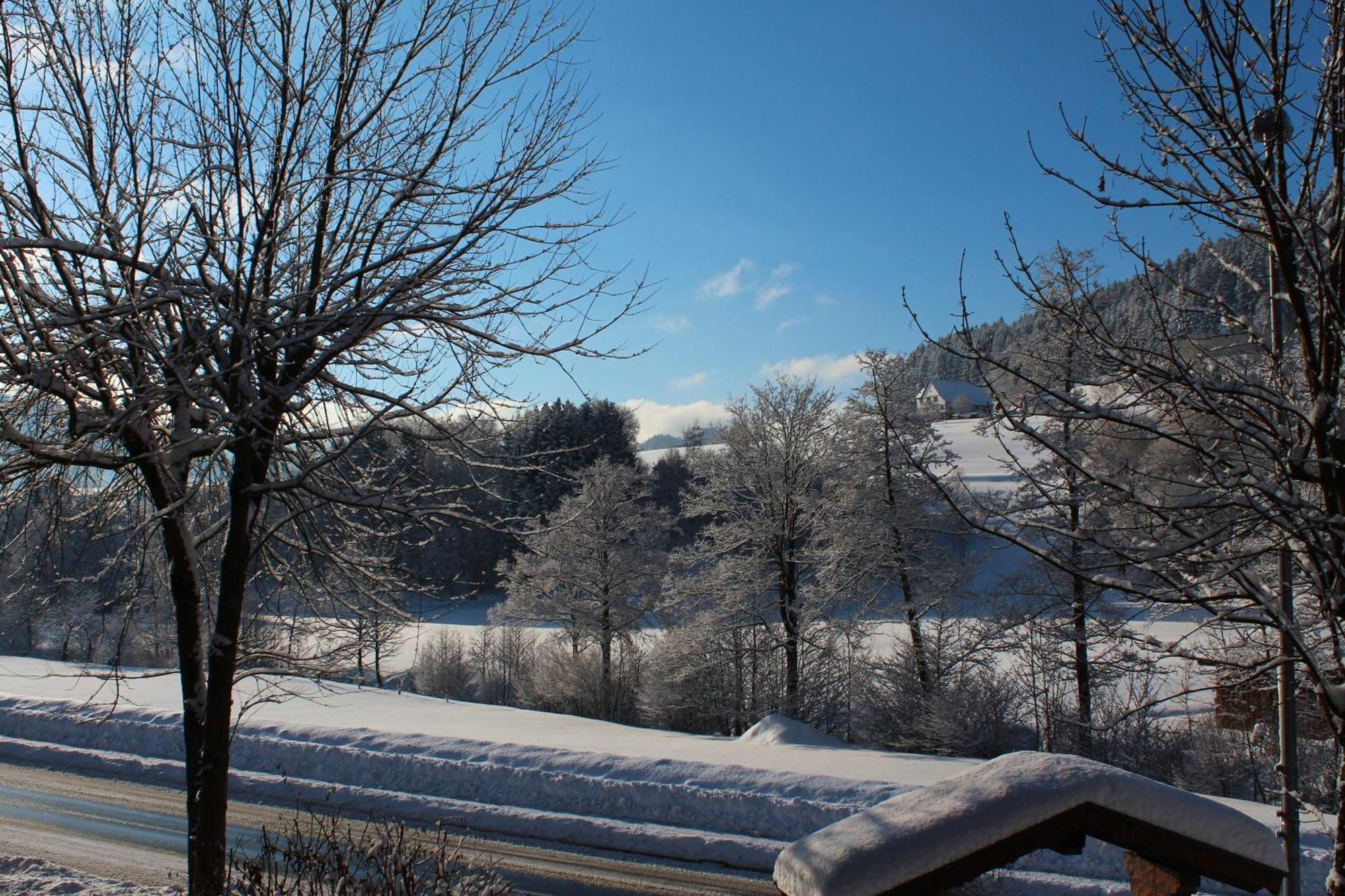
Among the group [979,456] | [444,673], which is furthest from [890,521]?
[979,456]

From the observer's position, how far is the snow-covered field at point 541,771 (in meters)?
8.38

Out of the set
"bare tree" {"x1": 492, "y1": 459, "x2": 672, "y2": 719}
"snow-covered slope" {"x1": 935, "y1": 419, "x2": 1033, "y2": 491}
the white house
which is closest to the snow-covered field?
the white house

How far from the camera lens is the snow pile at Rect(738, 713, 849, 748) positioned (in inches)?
592

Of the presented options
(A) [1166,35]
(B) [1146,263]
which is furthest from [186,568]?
(A) [1166,35]

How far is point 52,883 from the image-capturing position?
22.4 feet

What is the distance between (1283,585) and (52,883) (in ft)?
31.1

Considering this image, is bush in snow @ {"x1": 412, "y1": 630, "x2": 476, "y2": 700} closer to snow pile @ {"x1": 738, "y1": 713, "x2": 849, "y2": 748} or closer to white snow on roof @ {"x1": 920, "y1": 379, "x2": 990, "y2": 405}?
snow pile @ {"x1": 738, "y1": 713, "x2": 849, "y2": 748}

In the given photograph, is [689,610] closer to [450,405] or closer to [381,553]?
[381,553]

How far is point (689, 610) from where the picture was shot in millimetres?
23578

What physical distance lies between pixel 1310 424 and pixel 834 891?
313 cm

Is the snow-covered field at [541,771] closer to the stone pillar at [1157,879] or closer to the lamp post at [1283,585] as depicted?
the lamp post at [1283,585]

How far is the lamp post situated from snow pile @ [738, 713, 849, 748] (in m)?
9.17

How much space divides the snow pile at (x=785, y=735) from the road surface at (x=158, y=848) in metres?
7.19

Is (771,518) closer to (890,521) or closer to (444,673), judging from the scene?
(890,521)
